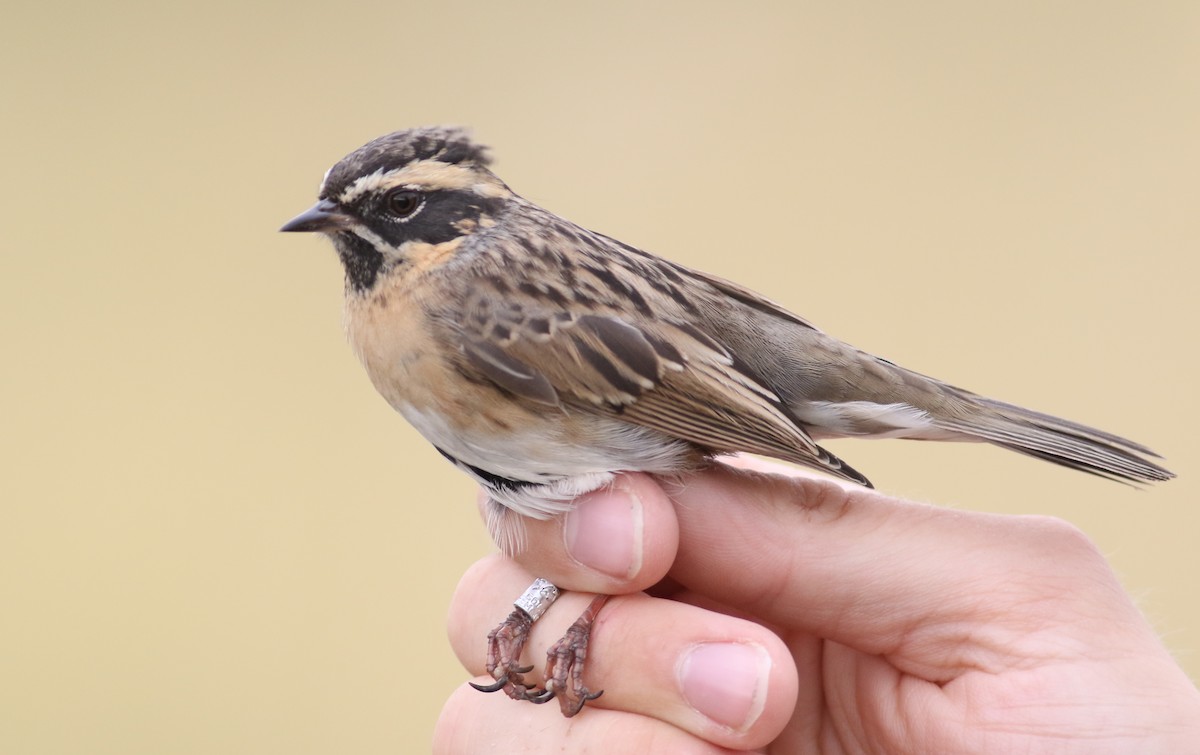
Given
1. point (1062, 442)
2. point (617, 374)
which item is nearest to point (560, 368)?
point (617, 374)

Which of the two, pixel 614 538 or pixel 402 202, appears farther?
pixel 402 202

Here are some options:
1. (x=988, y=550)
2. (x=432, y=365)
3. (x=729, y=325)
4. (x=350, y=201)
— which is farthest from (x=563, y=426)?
(x=988, y=550)

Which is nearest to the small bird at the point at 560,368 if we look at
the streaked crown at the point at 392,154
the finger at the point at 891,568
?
the streaked crown at the point at 392,154

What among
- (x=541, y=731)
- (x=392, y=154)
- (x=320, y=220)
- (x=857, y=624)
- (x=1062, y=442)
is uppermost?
(x=392, y=154)

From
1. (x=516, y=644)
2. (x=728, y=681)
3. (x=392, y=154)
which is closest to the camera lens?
(x=728, y=681)

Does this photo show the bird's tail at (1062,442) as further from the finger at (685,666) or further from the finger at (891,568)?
the finger at (685,666)

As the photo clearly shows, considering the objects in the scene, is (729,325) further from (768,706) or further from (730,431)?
(768,706)

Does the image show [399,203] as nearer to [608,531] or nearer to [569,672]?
[608,531]
